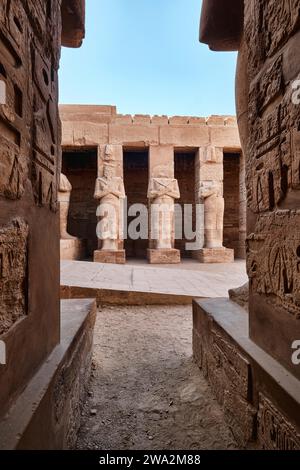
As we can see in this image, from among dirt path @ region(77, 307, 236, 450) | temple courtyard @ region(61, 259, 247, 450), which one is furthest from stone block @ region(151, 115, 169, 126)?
dirt path @ region(77, 307, 236, 450)

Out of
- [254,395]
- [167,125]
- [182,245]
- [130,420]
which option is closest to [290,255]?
[254,395]

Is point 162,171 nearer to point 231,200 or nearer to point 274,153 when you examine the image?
point 231,200

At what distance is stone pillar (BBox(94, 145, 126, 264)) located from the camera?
8.23 meters

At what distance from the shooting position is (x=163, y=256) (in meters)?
8.27

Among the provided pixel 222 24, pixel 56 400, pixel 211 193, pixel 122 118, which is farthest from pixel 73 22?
pixel 211 193

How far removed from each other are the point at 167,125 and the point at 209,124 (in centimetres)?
135

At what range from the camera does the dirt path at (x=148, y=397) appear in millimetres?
1691

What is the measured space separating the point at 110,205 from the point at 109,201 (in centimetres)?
13

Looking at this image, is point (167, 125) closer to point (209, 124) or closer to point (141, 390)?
point (209, 124)

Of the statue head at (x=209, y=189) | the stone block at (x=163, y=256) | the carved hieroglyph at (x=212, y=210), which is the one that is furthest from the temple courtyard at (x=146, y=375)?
the statue head at (x=209, y=189)

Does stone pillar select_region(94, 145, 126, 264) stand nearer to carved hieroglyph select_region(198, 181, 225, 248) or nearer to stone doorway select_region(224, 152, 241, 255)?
carved hieroglyph select_region(198, 181, 225, 248)

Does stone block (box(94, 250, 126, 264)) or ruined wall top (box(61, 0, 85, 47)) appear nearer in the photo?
ruined wall top (box(61, 0, 85, 47))

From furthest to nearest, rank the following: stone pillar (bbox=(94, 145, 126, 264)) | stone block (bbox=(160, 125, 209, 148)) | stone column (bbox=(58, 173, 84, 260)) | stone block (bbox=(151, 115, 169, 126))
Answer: stone block (bbox=(151, 115, 169, 126)) → stone block (bbox=(160, 125, 209, 148)) → stone pillar (bbox=(94, 145, 126, 264)) → stone column (bbox=(58, 173, 84, 260))

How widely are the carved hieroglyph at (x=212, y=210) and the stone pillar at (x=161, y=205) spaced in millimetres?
941
